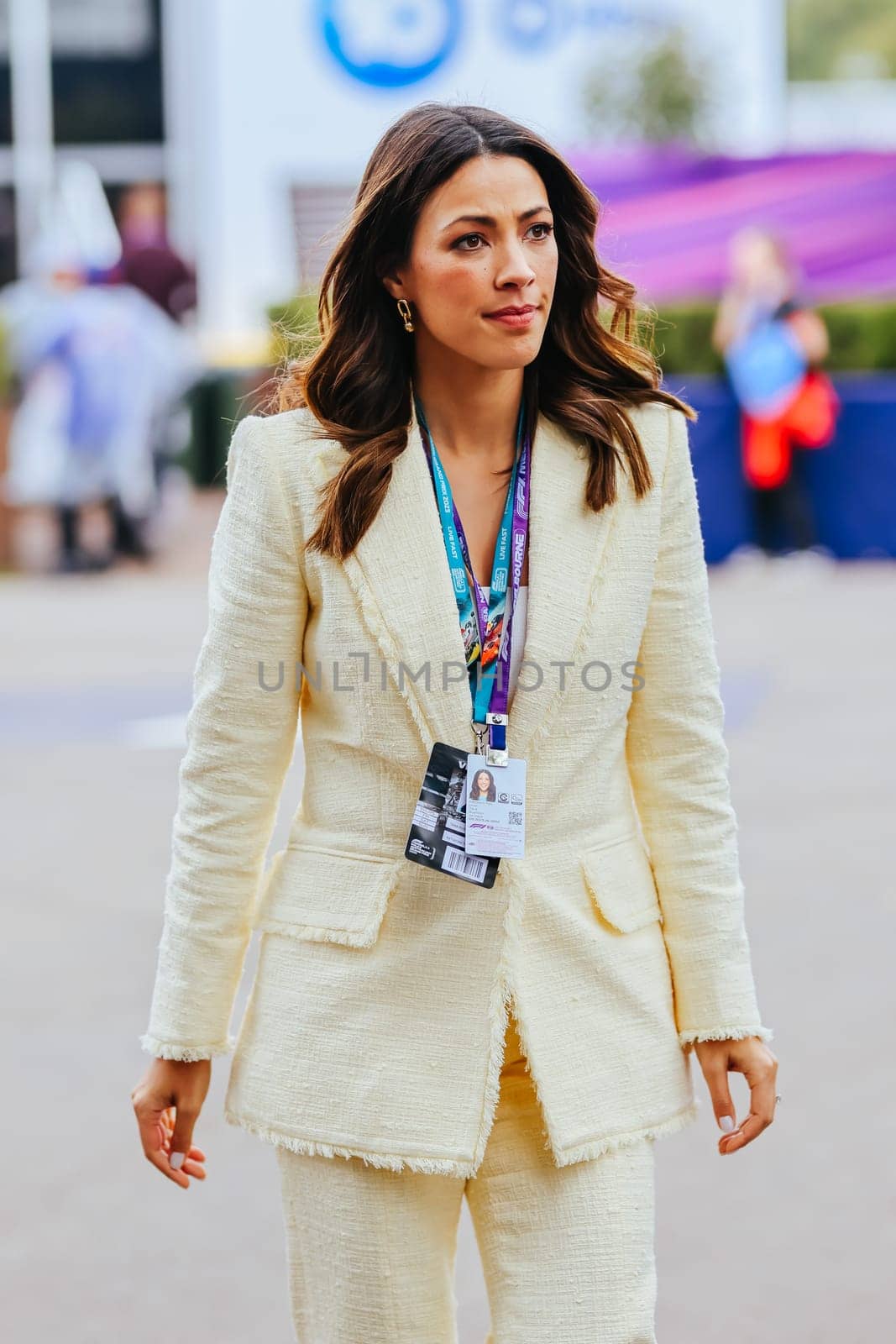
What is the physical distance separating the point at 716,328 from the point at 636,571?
37.4 feet

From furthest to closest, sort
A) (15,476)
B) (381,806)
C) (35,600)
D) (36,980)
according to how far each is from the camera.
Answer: (15,476) → (35,600) → (36,980) → (381,806)

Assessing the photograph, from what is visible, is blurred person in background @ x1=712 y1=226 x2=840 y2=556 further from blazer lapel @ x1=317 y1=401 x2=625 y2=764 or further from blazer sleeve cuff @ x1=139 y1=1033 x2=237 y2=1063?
blazer sleeve cuff @ x1=139 y1=1033 x2=237 y2=1063

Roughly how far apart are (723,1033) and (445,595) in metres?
0.63

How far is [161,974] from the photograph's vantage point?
7.90ft

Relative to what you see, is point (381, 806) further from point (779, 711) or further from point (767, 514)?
point (767, 514)

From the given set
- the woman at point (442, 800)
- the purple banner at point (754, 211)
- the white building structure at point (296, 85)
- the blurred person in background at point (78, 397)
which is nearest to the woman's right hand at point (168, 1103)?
the woman at point (442, 800)

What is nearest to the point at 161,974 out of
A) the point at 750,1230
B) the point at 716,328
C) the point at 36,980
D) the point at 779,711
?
the point at 750,1230

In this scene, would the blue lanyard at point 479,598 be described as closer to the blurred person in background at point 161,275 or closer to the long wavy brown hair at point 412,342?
the long wavy brown hair at point 412,342

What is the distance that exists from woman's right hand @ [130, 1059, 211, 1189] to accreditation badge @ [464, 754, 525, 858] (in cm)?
46

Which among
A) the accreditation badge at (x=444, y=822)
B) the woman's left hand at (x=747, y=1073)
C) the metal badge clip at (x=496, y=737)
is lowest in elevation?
the woman's left hand at (x=747, y=1073)

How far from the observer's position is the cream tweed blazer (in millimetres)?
2279

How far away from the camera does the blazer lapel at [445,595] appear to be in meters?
2.27

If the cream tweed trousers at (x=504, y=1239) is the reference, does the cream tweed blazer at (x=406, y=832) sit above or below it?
above

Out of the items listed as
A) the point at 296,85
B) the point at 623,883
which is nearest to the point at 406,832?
the point at 623,883
